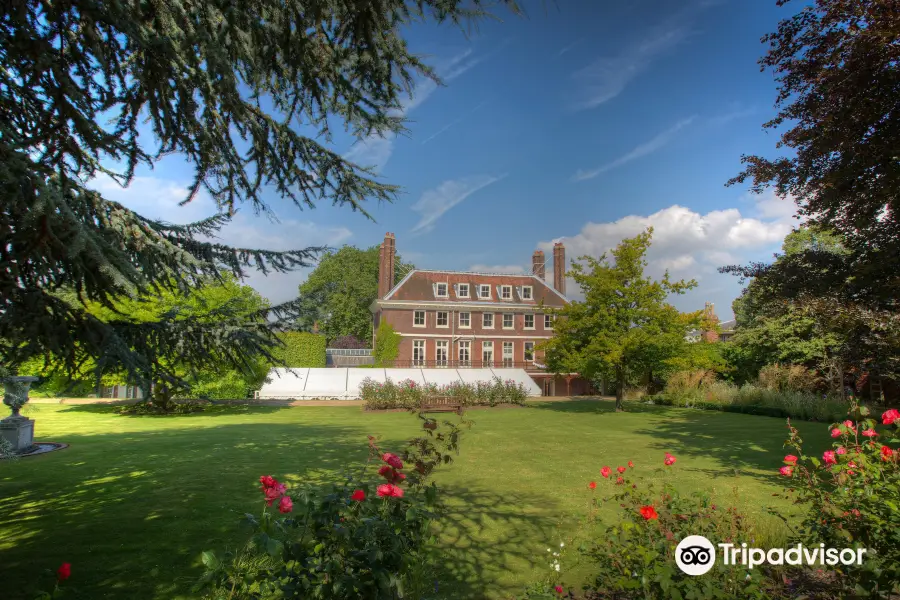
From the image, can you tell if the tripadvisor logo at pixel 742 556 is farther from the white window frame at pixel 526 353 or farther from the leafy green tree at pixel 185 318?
the white window frame at pixel 526 353

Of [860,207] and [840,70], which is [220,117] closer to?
[840,70]

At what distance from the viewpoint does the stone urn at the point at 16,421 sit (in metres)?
10.3

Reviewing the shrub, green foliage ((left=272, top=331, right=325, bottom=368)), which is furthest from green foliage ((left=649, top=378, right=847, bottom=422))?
green foliage ((left=272, top=331, right=325, bottom=368))

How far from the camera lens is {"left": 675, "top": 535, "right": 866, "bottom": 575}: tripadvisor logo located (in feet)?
10.2

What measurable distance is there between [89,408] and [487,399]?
19.1 meters

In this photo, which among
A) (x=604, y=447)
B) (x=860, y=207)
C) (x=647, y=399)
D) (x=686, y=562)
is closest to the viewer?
(x=686, y=562)

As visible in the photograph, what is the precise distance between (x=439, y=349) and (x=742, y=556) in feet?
121

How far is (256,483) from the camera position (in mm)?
7883

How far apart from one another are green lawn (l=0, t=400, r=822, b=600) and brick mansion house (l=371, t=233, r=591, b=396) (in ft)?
71.0

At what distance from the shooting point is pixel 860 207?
26.2ft

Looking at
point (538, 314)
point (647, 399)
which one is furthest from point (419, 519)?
point (538, 314)

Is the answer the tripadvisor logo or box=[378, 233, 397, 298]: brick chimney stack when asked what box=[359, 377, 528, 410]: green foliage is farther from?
the tripadvisor logo

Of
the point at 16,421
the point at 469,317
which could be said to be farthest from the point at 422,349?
the point at 16,421

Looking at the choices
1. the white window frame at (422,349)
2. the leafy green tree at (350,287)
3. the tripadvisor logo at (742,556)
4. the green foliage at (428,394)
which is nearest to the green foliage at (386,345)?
the white window frame at (422,349)
